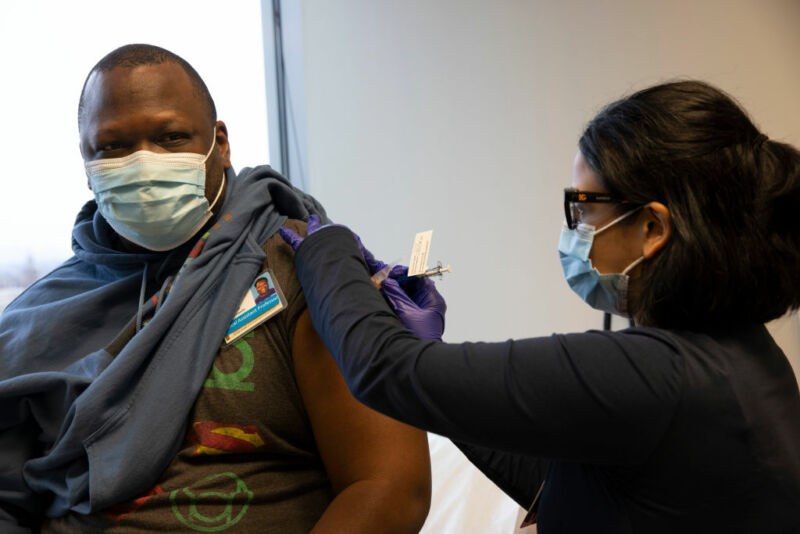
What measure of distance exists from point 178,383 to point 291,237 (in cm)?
31

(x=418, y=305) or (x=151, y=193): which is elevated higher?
(x=151, y=193)

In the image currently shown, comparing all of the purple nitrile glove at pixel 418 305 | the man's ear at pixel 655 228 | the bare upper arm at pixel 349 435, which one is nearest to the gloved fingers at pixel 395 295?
the purple nitrile glove at pixel 418 305

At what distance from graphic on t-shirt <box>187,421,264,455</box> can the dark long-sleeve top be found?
346 mm

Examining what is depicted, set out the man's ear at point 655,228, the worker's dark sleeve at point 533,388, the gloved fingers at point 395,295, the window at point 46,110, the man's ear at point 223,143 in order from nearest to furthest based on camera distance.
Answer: the worker's dark sleeve at point 533,388, the man's ear at point 655,228, the gloved fingers at point 395,295, the man's ear at point 223,143, the window at point 46,110

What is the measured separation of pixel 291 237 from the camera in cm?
116

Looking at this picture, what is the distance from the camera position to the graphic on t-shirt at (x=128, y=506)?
1.06 metres

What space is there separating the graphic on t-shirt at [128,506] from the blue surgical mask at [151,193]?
45 centimetres

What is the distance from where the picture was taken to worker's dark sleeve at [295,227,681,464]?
0.71m

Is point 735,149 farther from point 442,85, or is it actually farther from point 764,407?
point 442,85

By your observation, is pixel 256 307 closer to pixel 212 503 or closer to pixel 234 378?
pixel 234 378

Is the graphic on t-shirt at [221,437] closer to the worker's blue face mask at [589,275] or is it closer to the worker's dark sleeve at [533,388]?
the worker's dark sleeve at [533,388]

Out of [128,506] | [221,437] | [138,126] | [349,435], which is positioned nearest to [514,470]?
[349,435]

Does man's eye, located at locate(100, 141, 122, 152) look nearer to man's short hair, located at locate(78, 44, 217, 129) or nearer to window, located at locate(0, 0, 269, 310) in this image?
man's short hair, located at locate(78, 44, 217, 129)

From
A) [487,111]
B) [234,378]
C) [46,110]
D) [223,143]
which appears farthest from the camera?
[487,111]
